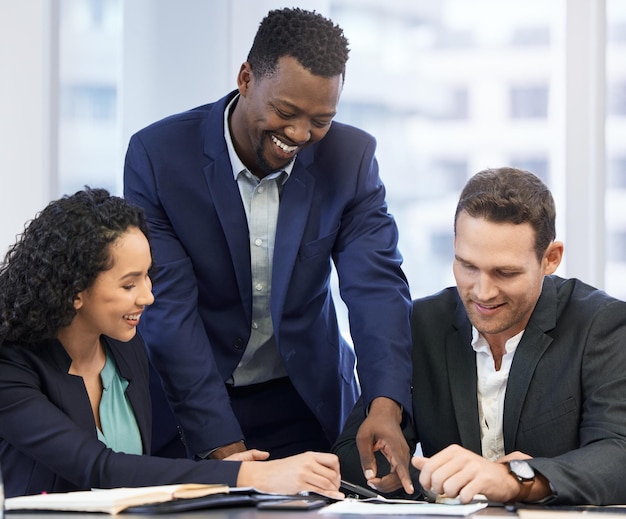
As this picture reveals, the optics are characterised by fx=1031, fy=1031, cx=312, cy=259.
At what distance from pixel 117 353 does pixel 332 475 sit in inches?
25.7

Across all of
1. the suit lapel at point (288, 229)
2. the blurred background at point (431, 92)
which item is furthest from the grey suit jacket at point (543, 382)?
the blurred background at point (431, 92)

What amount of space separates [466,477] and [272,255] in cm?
89

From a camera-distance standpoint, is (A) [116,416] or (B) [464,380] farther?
(B) [464,380]

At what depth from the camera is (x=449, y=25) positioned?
14.0ft

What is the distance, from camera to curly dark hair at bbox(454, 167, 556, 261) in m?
2.37

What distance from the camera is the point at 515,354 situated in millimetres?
2434

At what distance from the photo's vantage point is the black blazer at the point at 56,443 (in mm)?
2041

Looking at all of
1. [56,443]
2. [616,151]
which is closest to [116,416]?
[56,443]

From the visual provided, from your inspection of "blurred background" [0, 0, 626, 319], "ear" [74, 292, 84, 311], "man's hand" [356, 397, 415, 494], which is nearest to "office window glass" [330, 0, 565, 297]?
"blurred background" [0, 0, 626, 319]

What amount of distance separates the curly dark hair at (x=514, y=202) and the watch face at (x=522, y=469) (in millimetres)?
569

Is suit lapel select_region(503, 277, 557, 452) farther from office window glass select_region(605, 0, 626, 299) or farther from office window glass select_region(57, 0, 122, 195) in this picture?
office window glass select_region(57, 0, 122, 195)

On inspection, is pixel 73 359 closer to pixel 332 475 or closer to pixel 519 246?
pixel 332 475

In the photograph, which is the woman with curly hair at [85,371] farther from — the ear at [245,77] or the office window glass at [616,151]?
the office window glass at [616,151]

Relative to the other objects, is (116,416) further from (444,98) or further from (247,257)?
(444,98)
